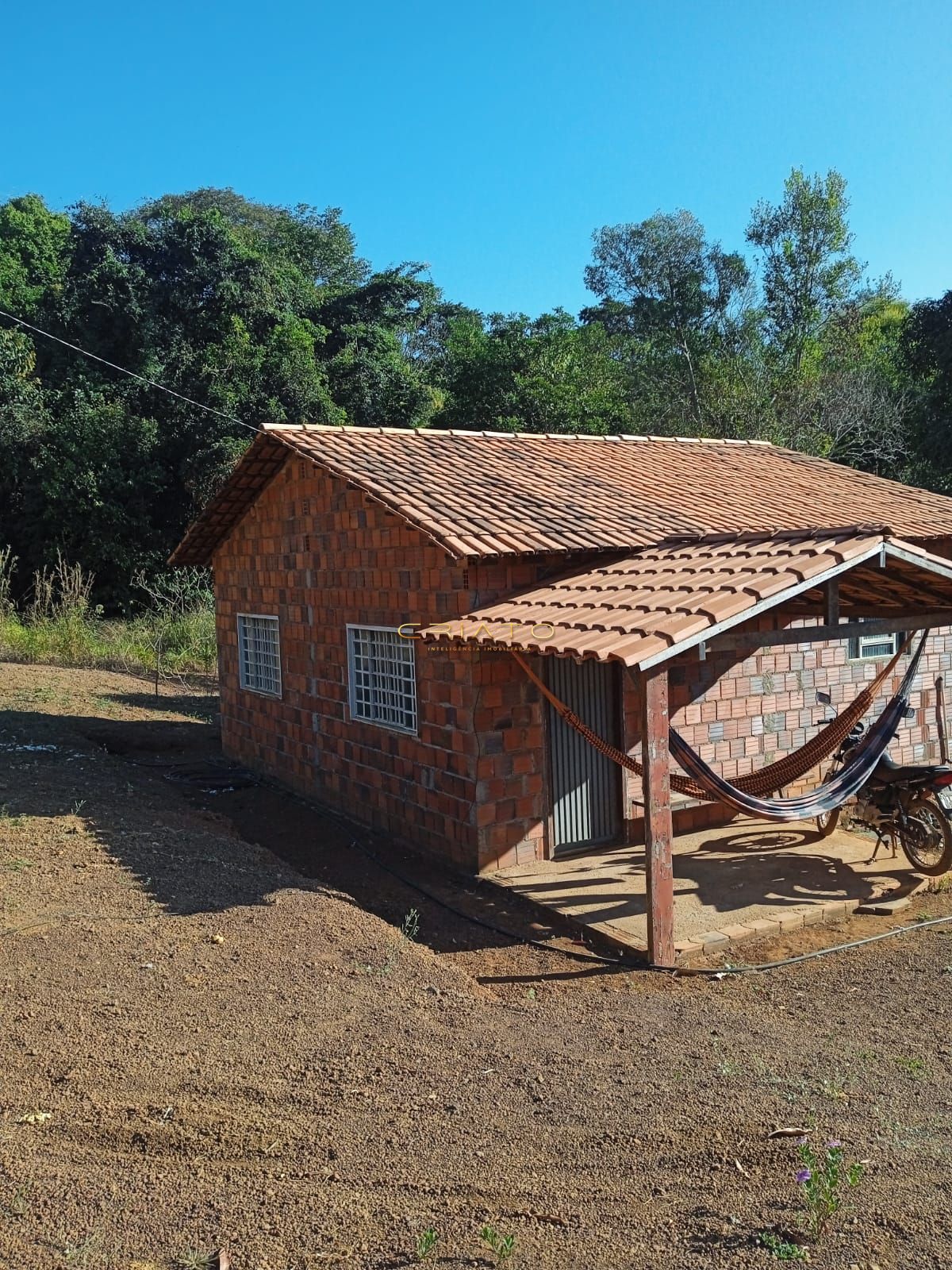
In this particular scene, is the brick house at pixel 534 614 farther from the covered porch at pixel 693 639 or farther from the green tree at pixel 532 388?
the green tree at pixel 532 388

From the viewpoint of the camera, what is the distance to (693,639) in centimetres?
591

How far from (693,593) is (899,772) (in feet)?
8.19

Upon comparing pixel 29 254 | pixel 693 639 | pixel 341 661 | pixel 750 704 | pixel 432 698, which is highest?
pixel 29 254

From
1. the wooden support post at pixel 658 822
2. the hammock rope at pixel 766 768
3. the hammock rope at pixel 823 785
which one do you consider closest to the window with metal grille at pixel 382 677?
the hammock rope at pixel 766 768

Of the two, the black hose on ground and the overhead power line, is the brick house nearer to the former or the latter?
the black hose on ground

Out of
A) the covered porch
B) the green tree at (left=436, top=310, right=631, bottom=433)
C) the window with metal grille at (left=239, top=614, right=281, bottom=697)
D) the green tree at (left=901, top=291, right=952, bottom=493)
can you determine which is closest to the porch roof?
the covered porch

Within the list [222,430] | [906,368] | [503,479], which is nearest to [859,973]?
[503,479]

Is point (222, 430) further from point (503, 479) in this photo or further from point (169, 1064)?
point (169, 1064)

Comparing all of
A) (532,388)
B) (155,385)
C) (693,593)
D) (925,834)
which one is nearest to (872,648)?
(925,834)

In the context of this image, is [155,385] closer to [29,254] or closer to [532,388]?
[532,388]

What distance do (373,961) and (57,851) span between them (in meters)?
3.16

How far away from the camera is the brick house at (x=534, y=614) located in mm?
6953

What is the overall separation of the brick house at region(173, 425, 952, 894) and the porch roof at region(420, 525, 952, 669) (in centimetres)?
2

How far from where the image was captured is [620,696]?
8836mm
